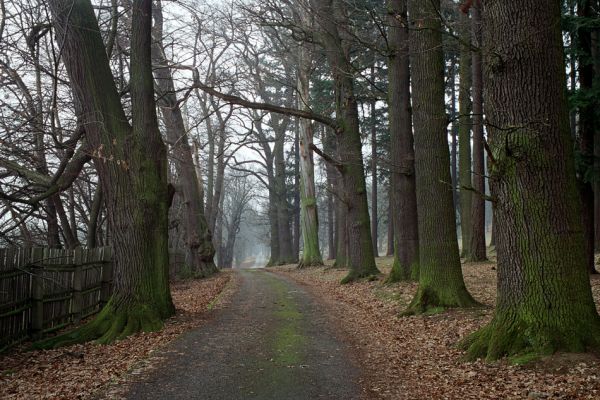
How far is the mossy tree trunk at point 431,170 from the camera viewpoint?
10609mm

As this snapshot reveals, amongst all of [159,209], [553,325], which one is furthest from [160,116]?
[553,325]

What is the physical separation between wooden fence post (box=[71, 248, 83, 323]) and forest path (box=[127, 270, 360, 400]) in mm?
2966

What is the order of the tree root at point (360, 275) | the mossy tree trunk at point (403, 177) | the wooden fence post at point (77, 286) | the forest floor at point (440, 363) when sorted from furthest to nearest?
the tree root at point (360, 275) < the mossy tree trunk at point (403, 177) < the wooden fence post at point (77, 286) < the forest floor at point (440, 363)

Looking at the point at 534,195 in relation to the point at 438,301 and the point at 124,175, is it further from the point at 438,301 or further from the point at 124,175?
the point at 124,175

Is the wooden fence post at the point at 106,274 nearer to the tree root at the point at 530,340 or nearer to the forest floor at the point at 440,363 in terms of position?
the forest floor at the point at 440,363

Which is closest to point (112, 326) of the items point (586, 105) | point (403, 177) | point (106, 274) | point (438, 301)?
point (106, 274)

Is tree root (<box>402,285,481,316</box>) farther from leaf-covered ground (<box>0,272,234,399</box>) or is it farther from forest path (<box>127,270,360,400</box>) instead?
leaf-covered ground (<box>0,272,234,399</box>)

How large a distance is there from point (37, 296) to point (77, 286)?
181 centimetres

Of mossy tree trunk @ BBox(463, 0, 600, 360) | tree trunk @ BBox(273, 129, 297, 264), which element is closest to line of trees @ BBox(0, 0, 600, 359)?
mossy tree trunk @ BBox(463, 0, 600, 360)

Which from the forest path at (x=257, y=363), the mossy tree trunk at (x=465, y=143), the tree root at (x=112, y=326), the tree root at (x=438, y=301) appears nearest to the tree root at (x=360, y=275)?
the mossy tree trunk at (x=465, y=143)

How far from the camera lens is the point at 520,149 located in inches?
254

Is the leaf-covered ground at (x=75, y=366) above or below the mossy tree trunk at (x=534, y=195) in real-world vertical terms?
below

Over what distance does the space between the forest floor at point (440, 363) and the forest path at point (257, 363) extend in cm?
42

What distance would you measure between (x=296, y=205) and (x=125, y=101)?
2879 centimetres
